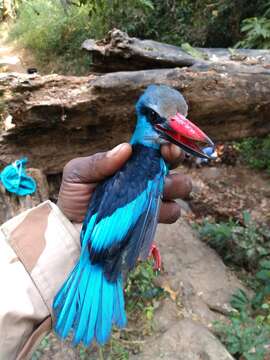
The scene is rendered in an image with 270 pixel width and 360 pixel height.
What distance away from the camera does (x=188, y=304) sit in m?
2.58

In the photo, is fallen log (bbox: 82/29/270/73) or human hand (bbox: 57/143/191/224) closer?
human hand (bbox: 57/143/191/224)

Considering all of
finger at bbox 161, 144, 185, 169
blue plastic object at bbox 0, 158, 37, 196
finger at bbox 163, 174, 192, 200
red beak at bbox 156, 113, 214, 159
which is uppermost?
Answer: red beak at bbox 156, 113, 214, 159

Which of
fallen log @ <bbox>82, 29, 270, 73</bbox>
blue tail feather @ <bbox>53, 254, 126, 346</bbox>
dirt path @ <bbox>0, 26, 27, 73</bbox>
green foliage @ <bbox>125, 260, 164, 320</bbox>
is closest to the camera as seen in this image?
blue tail feather @ <bbox>53, 254, 126, 346</bbox>

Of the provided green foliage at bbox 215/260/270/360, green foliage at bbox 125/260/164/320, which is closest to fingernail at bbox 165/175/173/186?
green foliage at bbox 125/260/164/320

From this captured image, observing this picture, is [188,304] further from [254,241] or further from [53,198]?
[53,198]

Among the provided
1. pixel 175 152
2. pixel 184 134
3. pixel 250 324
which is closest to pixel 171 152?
pixel 175 152

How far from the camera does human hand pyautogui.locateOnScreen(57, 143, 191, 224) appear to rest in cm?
160

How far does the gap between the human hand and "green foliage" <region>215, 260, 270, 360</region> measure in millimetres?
796

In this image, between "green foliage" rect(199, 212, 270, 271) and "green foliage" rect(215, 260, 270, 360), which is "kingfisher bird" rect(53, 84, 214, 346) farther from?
"green foliage" rect(199, 212, 270, 271)

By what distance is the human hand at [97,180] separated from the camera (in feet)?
5.26

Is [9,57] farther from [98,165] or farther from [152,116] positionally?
[152,116]

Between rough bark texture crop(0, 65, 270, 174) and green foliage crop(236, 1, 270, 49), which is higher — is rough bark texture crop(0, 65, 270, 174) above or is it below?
above

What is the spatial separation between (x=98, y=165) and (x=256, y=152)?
3.25m

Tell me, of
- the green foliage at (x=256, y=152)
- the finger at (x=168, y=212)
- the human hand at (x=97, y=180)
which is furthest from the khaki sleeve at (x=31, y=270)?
the green foliage at (x=256, y=152)
